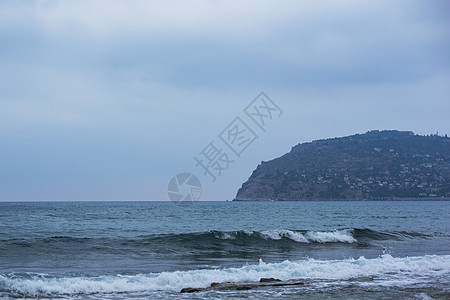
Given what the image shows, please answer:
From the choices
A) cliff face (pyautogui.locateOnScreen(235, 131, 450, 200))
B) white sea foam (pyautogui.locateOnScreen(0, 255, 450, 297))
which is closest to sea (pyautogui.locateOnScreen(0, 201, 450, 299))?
white sea foam (pyautogui.locateOnScreen(0, 255, 450, 297))

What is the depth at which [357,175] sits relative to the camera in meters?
159

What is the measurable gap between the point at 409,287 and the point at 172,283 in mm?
6991

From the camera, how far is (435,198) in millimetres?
160000

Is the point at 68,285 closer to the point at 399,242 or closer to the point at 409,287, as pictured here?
the point at 409,287

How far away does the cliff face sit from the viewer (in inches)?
6225

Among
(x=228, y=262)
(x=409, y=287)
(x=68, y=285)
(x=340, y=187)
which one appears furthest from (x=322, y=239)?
(x=340, y=187)

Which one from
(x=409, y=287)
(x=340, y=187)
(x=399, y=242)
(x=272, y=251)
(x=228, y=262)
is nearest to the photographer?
(x=409, y=287)

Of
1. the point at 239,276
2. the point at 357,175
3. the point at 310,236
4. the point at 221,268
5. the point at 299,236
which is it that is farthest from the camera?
the point at 357,175

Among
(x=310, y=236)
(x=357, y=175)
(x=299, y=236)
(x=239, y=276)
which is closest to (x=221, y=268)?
(x=239, y=276)

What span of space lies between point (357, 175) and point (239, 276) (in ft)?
502

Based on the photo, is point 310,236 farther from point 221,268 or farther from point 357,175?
point 357,175

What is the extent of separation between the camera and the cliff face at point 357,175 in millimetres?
158125

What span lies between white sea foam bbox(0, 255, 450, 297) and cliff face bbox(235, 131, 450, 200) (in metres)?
140

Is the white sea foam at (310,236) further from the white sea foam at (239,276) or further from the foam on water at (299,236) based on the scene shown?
the white sea foam at (239,276)
